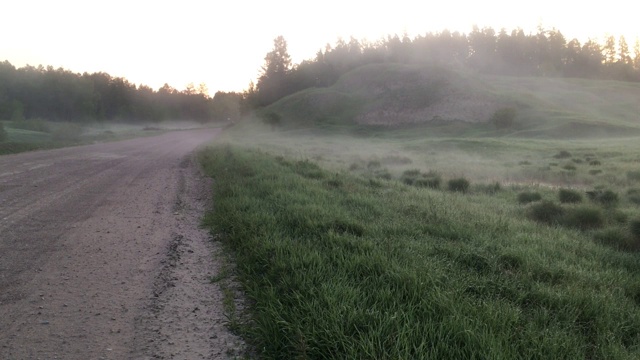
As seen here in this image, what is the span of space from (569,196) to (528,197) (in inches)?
39.9

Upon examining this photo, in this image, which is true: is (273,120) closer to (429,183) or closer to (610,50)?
(429,183)

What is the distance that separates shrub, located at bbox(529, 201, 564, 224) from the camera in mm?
9703

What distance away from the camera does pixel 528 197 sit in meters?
12.3

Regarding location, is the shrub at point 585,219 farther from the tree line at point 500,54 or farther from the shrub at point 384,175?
the tree line at point 500,54

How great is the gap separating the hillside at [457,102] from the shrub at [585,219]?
39507 mm

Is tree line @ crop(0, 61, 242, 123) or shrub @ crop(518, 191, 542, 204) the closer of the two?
shrub @ crop(518, 191, 542, 204)

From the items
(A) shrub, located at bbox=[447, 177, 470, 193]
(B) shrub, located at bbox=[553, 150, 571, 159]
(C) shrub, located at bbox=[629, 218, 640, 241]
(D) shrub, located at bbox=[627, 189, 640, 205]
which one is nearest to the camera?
(C) shrub, located at bbox=[629, 218, 640, 241]

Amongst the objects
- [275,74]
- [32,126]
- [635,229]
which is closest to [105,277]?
[635,229]

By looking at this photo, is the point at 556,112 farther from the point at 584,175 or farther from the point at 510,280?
the point at 510,280

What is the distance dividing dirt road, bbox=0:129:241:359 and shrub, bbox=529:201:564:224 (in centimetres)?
700

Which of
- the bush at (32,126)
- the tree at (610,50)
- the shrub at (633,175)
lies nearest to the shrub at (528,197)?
the shrub at (633,175)

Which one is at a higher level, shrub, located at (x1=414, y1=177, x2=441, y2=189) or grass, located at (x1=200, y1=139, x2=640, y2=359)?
grass, located at (x1=200, y1=139, x2=640, y2=359)

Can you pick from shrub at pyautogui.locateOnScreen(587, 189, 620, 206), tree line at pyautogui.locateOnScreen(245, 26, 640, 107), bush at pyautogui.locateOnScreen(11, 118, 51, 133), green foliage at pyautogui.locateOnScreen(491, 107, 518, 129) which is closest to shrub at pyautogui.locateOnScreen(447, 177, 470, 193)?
shrub at pyautogui.locateOnScreen(587, 189, 620, 206)

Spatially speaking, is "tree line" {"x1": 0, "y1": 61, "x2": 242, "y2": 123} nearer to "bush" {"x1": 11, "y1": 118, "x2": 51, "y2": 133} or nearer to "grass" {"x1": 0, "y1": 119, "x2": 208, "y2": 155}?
"bush" {"x1": 11, "y1": 118, "x2": 51, "y2": 133}
